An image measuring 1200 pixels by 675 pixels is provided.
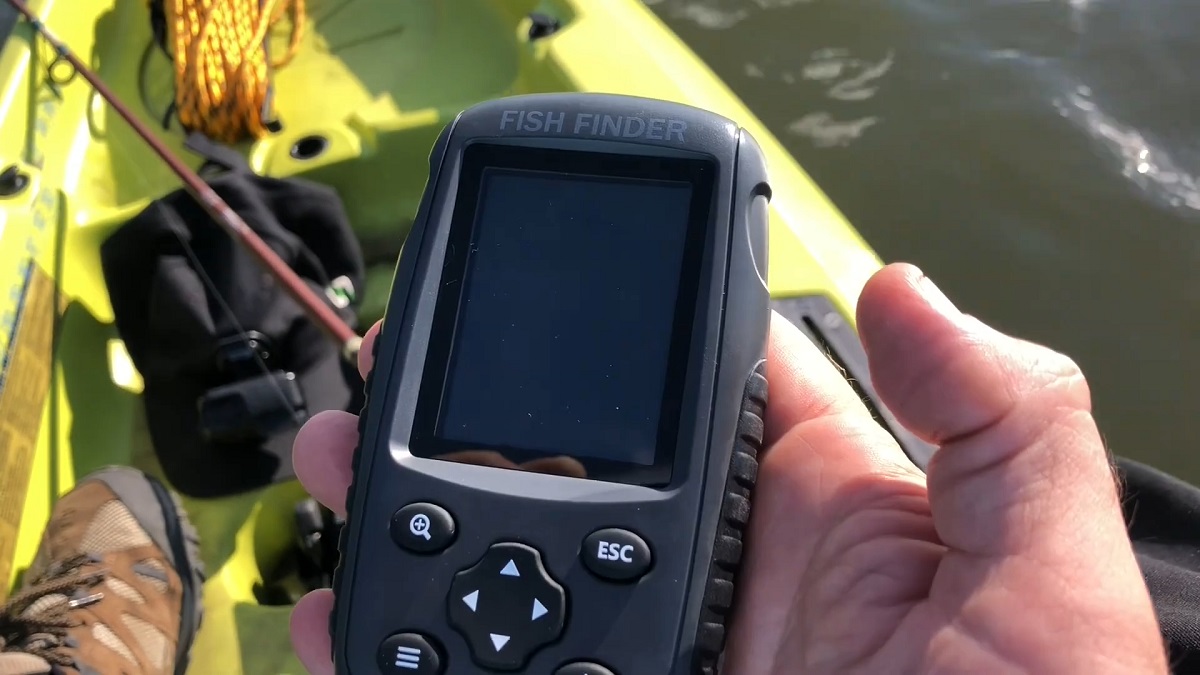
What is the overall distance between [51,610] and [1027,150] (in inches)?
105

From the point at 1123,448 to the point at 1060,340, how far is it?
0.31 metres

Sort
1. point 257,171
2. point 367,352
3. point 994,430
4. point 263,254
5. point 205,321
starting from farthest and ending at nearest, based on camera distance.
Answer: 1. point 257,171
2. point 205,321
3. point 263,254
4. point 367,352
5. point 994,430

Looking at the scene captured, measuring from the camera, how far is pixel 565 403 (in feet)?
3.14

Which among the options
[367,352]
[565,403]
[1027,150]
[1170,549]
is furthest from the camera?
[1027,150]

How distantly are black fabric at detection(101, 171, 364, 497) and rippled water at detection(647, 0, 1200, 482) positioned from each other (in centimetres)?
161

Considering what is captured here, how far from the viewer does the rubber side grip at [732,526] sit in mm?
842

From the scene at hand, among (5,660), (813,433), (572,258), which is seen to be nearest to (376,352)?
(572,258)

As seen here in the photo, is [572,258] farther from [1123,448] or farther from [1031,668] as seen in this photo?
[1123,448]

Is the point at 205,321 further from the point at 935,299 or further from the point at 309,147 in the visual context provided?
the point at 935,299

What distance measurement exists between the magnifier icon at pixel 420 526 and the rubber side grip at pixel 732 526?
10.7 inches

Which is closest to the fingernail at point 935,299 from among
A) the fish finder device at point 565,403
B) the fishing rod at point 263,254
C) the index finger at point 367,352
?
the fish finder device at point 565,403

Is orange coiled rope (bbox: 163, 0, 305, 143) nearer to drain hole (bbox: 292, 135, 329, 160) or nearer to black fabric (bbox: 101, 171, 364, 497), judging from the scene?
drain hole (bbox: 292, 135, 329, 160)

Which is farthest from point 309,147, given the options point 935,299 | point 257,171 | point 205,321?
point 935,299

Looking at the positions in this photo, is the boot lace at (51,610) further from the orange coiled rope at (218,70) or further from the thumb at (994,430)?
the thumb at (994,430)
